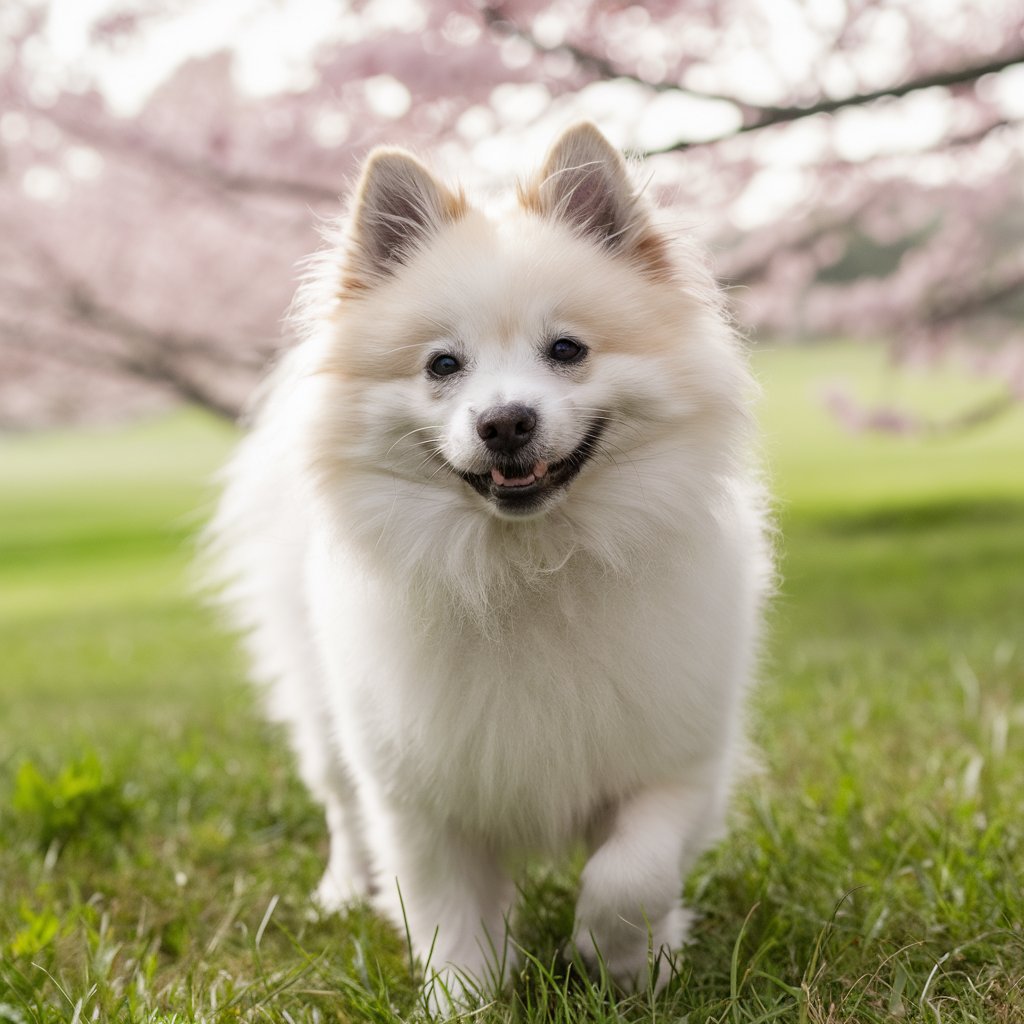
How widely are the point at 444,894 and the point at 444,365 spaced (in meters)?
1.31

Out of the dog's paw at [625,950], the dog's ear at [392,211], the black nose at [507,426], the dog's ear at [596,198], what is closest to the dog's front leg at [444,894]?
the dog's paw at [625,950]

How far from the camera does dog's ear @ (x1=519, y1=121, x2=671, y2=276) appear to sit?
300 cm

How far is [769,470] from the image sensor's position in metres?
3.12

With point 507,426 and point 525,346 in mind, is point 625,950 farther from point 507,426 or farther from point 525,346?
point 525,346

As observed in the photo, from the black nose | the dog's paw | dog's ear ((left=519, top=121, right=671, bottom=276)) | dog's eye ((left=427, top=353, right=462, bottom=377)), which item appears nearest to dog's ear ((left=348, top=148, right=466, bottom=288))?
dog's ear ((left=519, top=121, right=671, bottom=276))

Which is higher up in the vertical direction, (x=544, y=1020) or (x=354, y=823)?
(x=544, y=1020)

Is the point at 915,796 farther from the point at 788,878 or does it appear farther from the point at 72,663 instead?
the point at 72,663

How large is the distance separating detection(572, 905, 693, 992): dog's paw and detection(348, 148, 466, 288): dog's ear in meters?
1.72

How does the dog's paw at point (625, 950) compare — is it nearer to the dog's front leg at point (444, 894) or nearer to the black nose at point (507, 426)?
the dog's front leg at point (444, 894)

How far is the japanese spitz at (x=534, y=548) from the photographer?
2.71 meters

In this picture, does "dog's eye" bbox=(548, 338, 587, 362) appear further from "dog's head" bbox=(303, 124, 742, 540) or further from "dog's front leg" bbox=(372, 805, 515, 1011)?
"dog's front leg" bbox=(372, 805, 515, 1011)

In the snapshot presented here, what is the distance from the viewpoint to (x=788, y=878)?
10.2ft

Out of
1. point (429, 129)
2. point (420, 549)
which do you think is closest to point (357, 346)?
point (420, 549)

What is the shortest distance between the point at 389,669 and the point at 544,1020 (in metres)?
0.87
